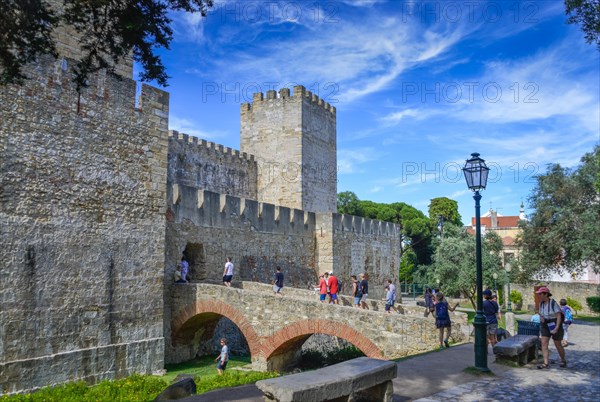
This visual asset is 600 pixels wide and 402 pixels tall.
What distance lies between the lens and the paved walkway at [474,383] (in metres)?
6.85

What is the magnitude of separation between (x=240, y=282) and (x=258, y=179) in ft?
33.6

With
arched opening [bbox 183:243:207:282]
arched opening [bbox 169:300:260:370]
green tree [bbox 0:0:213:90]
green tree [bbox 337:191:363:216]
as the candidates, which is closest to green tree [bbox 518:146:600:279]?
arched opening [bbox 169:300:260:370]

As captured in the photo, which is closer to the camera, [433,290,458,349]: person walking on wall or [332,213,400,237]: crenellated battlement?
[433,290,458,349]: person walking on wall

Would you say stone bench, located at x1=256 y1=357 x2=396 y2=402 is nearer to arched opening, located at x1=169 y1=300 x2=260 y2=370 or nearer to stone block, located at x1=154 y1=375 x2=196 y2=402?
stone block, located at x1=154 y1=375 x2=196 y2=402

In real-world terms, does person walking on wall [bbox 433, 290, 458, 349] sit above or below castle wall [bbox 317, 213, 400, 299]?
below

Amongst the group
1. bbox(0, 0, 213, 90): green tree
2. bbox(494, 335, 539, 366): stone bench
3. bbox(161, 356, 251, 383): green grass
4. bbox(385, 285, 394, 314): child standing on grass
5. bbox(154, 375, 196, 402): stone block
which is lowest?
bbox(161, 356, 251, 383): green grass

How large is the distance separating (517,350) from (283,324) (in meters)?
6.51

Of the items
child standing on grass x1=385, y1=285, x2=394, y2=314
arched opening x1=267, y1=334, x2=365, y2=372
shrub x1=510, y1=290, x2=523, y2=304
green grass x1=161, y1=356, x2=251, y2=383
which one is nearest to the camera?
green grass x1=161, y1=356, x2=251, y2=383

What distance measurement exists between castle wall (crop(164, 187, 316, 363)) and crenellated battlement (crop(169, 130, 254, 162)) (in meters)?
5.34

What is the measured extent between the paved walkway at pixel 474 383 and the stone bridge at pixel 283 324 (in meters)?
1.36

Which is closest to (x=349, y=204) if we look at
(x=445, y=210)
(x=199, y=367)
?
(x=445, y=210)

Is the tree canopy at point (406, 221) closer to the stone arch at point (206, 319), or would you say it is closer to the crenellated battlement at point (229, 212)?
the crenellated battlement at point (229, 212)

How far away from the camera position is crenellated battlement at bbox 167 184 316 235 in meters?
16.6

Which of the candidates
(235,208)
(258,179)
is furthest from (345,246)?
(235,208)
